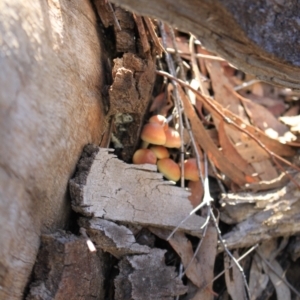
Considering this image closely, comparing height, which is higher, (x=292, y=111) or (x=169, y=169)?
(x=292, y=111)

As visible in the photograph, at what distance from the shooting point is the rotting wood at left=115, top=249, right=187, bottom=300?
5.47ft

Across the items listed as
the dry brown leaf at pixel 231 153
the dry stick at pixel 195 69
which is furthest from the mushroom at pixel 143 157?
the dry stick at pixel 195 69

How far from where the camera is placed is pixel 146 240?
194 centimetres

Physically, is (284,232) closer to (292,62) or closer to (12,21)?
(292,62)

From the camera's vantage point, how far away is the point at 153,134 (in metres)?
2.10

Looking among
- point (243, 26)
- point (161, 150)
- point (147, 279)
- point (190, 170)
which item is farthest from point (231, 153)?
point (243, 26)

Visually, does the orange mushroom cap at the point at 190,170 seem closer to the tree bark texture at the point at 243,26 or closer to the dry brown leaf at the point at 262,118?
the dry brown leaf at the point at 262,118

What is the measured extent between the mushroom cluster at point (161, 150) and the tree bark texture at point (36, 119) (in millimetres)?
497

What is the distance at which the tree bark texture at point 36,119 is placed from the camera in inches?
48.9

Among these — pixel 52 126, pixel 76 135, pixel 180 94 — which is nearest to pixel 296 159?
pixel 180 94

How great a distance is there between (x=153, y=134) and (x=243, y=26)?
94 centimetres

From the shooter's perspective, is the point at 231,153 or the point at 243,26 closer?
the point at 243,26

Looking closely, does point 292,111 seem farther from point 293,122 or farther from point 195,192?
point 195,192

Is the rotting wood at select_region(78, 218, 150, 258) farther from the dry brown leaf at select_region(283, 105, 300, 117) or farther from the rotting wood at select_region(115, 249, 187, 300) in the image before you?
the dry brown leaf at select_region(283, 105, 300, 117)
